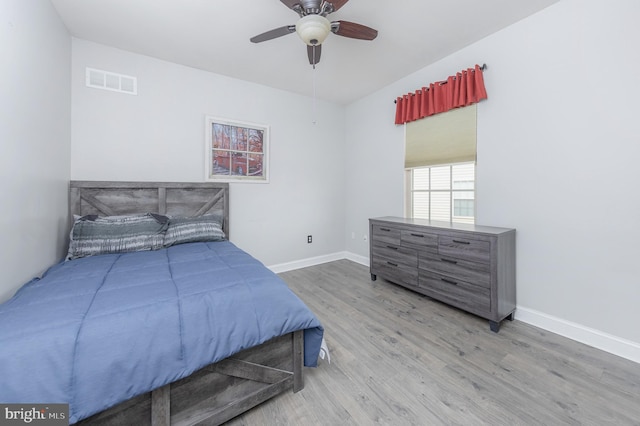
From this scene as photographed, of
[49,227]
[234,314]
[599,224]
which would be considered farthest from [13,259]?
[599,224]

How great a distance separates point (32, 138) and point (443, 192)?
12.7 ft

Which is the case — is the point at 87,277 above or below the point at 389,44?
below

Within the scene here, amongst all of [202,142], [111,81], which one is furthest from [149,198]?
[111,81]

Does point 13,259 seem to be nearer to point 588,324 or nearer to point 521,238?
point 521,238

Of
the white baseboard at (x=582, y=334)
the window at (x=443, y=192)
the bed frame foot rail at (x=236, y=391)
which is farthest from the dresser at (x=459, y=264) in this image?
the bed frame foot rail at (x=236, y=391)

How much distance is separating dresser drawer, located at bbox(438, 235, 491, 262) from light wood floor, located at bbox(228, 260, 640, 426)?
607 millimetres

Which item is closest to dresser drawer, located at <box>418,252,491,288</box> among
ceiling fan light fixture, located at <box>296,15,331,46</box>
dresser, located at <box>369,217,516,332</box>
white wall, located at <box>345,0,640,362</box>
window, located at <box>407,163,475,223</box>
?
dresser, located at <box>369,217,516,332</box>

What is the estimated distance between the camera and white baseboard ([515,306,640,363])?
6.04 feet

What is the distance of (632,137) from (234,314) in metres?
2.94

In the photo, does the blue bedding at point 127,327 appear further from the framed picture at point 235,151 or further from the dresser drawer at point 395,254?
the framed picture at point 235,151

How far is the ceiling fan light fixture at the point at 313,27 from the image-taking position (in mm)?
1757

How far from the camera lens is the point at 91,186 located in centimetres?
263

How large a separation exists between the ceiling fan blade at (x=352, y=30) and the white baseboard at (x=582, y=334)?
2.81 metres

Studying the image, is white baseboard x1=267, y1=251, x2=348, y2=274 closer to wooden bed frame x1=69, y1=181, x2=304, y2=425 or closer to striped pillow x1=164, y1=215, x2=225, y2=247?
Result: striped pillow x1=164, y1=215, x2=225, y2=247
